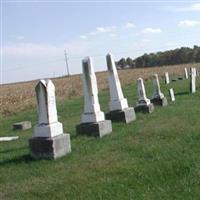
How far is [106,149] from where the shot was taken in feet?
29.0

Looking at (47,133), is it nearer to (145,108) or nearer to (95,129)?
(95,129)

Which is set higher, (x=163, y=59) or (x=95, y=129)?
(x=163, y=59)

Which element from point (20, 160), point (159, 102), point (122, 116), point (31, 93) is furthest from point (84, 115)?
point (31, 93)

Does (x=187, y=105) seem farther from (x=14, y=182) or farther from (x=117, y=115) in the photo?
(x=14, y=182)

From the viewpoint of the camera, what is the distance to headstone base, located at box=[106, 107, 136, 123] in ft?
39.7

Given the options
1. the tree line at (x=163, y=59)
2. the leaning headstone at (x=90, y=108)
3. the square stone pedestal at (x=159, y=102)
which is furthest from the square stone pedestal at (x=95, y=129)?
the tree line at (x=163, y=59)

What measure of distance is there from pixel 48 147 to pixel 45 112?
74 centimetres

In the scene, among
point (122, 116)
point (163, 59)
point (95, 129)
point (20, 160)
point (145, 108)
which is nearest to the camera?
point (20, 160)

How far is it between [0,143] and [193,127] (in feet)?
15.5

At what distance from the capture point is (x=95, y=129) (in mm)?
10328

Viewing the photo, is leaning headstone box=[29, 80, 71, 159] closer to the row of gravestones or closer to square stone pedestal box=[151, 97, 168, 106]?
the row of gravestones

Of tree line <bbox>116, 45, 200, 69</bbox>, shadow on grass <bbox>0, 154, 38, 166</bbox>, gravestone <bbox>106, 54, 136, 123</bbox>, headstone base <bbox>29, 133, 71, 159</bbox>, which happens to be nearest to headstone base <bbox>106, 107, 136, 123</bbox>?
gravestone <bbox>106, 54, 136, 123</bbox>

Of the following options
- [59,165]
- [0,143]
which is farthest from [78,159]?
[0,143]

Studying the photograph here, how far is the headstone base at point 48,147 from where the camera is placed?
8.46 m
